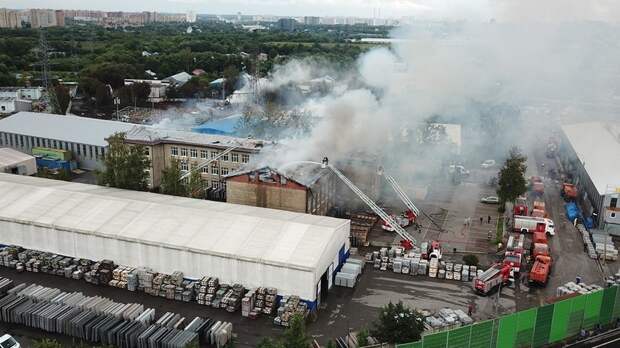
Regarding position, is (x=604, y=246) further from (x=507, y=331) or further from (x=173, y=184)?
(x=173, y=184)

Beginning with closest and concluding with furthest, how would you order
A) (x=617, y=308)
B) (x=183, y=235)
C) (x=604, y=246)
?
(x=617, y=308) < (x=183, y=235) < (x=604, y=246)

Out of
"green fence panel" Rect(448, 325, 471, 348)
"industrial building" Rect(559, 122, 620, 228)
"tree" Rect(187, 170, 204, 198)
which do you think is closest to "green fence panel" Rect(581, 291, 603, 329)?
"green fence panel" Rect(448, 325, 471, 348)

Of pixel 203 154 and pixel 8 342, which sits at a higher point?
pixel 203 154

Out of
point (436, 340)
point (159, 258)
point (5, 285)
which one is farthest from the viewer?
point (159, 258)

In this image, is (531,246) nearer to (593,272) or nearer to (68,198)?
(593,272)

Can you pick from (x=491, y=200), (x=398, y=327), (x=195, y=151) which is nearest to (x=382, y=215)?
(x=491, y=200)

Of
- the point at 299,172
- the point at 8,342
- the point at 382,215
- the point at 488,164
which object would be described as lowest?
the point at 8,342
